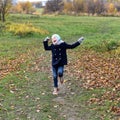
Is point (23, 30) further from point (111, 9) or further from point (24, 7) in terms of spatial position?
point (111, 9)

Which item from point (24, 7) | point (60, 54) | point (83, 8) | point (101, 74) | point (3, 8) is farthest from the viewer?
point (24, 7)

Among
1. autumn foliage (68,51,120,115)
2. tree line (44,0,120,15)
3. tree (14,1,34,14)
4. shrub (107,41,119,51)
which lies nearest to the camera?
autumn foliage (68,51,120,115)

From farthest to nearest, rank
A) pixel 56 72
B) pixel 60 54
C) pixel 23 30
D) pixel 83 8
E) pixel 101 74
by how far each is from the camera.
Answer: pixel 83 8, pixel 23 30, pixel 101 74, pixel 56 72, pixel 60 54

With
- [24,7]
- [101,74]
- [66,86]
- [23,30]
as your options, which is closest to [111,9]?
[24,7]

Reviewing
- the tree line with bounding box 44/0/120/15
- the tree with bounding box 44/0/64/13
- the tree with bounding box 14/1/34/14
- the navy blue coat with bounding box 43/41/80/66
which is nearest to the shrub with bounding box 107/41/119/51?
the navy blue coat with bounding box 43/41/80/66

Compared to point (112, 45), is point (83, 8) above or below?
above

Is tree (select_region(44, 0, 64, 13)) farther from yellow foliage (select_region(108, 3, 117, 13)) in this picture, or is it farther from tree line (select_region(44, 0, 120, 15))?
yellow foliage (select_region(108, 3, 117, 13))

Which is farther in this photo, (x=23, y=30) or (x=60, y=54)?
(x=23, y=30)

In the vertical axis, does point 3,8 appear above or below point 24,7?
above

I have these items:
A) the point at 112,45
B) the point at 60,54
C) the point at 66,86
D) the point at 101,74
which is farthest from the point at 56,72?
the point at 112,45

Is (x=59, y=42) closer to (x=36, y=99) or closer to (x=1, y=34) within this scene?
(x=36, y=99)

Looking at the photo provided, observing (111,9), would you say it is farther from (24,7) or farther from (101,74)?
(101,74)

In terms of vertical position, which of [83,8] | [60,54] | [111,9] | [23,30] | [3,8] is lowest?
[111,9]

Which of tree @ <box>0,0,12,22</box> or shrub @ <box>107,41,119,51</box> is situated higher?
tree @ <box>0,0,12,22</box>
